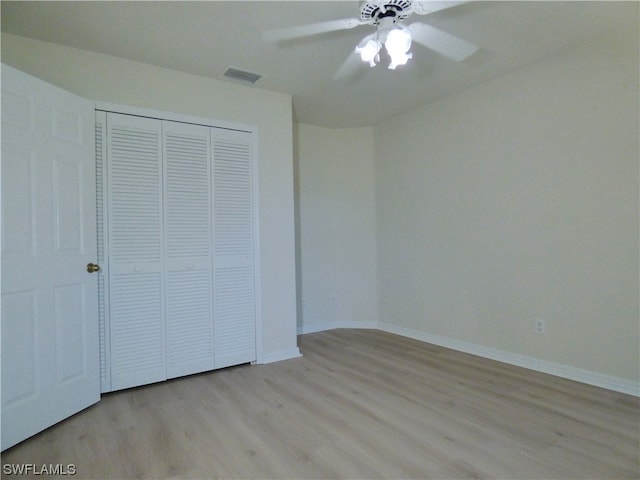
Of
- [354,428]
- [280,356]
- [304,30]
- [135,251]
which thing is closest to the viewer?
[354,428]

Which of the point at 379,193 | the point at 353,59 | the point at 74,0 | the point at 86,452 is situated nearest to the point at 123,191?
the point at 74,0

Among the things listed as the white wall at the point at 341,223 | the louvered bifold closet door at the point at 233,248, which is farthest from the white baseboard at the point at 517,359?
the louvered bifold closet door at the point at 233,248

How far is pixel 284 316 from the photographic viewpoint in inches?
139

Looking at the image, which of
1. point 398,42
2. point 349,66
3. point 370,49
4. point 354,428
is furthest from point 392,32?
point 354,428

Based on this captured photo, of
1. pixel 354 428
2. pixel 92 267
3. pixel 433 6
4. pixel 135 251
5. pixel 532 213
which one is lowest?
pixel 354 428

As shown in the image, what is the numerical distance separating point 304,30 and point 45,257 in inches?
88.8

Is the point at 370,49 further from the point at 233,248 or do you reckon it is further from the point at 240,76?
the point at 233,248

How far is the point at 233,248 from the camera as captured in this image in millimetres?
3285

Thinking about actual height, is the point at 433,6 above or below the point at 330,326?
above

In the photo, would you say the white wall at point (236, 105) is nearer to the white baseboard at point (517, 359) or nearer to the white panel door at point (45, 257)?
the white panel door at point (45, 257)

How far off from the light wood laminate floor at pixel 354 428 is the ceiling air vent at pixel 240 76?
2607mm

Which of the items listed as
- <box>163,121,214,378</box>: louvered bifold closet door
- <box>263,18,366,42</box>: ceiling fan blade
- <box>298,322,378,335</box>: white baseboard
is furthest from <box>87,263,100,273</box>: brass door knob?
<box>298,322,378,335</box>: white baseboard

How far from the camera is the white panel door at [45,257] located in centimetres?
204

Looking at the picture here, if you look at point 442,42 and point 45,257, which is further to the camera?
point 442,42
